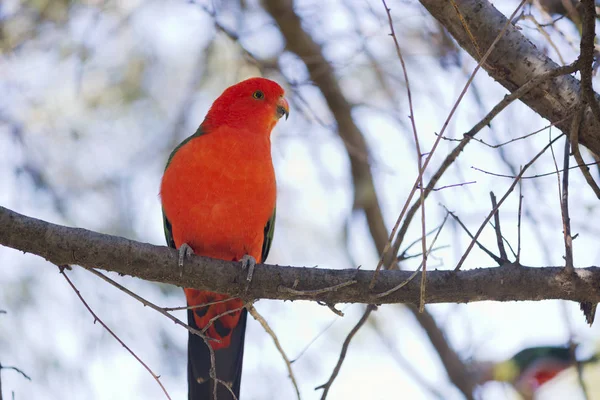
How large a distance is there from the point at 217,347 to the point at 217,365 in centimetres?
11

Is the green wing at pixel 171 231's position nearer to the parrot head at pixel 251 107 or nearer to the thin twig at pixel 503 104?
the parrot head at pixel 251 107

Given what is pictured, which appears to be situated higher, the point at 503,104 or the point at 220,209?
the point at 220,209

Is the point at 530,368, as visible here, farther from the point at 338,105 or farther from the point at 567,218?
the point at 338,105

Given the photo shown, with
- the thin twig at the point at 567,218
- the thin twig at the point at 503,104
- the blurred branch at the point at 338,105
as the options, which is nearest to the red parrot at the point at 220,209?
the blurred branch at the point at 338,105

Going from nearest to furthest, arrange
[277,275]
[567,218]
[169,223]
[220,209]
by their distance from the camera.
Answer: [567,218], [277,275], [220,209], [169,223]

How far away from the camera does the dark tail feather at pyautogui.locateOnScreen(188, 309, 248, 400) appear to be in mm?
3900

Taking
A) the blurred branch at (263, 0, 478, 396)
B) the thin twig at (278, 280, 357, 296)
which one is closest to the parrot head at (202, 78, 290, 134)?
the blurred branch at (263, 0, 478, 396)

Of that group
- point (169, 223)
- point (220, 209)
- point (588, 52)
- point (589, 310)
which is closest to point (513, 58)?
point (588, 52)

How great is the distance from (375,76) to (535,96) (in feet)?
9.15

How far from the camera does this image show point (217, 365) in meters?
4.03

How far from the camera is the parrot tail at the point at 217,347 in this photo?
12.8ft

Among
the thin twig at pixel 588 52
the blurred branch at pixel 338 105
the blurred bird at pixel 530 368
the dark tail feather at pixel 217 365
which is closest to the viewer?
the thin twig at pixel 588 52

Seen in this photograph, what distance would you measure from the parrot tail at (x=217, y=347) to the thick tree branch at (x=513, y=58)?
201cm

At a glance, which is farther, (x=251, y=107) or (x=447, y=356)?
(x=447, y=356)
